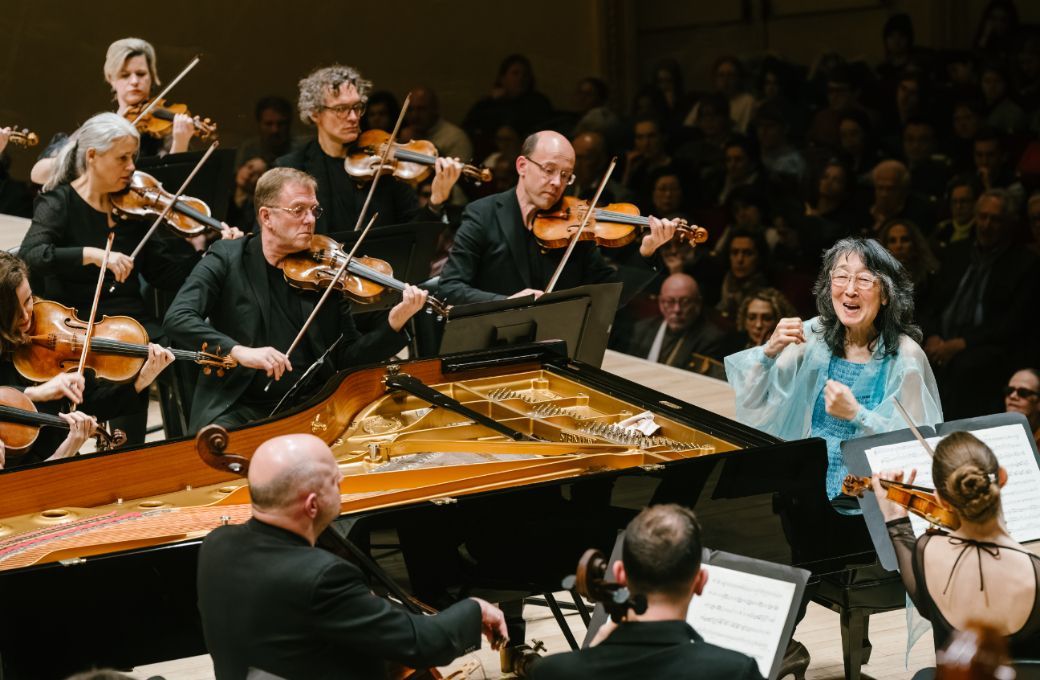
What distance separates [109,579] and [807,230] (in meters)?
4.68

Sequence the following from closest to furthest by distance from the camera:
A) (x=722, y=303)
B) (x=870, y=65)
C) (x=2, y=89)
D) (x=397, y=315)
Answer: (x=397, y=315)
(x=722, y=303)
(x=2, y=89)
(x=870, y=65)

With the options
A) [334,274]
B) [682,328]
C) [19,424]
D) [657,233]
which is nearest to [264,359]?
[334,274]

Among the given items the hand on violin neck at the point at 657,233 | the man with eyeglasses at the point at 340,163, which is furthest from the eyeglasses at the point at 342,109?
the hand on violin neck at the point at 657,233

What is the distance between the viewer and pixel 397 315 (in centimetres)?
443

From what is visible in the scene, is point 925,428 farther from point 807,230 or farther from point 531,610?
point 807,230

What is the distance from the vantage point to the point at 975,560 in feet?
9.34

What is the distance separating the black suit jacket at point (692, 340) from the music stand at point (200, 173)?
2.06 m

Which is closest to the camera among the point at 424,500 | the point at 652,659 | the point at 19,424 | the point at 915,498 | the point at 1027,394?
the point at 652,659

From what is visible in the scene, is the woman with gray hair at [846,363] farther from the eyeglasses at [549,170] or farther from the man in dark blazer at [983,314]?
the man in dark blazer at [983,314]

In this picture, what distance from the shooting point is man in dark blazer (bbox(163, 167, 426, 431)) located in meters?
4.33

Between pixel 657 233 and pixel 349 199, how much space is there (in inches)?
49.2

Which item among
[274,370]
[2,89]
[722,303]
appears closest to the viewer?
[274,370]

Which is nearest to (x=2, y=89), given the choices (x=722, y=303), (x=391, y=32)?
(x=391, y=32)

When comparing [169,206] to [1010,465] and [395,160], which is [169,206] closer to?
[395,160]
